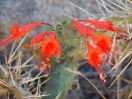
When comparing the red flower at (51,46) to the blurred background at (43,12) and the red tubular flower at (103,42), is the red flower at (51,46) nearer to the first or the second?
the red tubular flower at (103,42)

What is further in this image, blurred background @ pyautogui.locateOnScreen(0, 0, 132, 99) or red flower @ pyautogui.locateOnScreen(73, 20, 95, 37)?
blurred background @ pyautogui.locateOnScreen(0, 0, 132, 99)

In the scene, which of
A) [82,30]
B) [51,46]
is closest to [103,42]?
[82,30]

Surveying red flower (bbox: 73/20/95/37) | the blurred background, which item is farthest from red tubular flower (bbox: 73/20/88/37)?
the blurred background

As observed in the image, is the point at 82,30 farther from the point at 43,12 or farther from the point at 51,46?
the point at 43,12

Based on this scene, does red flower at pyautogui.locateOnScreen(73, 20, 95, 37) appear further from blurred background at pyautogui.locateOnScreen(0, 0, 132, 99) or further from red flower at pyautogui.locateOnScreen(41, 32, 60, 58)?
blurred background at pyautogui.locateOnScreen(0, 0, 132, 99)

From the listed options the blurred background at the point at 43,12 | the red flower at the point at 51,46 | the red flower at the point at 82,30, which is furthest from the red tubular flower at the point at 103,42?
the blurred background at the point at 43,12

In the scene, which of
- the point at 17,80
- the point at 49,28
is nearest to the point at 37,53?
the point at 17,80

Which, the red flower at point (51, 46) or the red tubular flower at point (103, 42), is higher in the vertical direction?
the red flower at point (51, 46)

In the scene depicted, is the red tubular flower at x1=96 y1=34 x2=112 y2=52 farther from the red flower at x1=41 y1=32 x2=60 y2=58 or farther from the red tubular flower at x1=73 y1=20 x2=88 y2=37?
the red flower at x1=41 y1=32 x2=60 y2=58

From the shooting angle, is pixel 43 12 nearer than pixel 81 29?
No

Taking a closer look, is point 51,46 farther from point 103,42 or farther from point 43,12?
point 43,12

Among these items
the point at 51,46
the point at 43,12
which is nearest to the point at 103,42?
the point at 51,46

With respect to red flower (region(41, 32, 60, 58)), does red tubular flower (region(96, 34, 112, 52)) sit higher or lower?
lower
